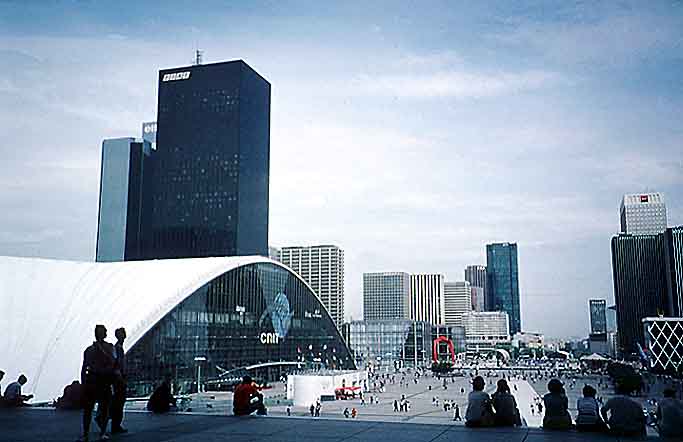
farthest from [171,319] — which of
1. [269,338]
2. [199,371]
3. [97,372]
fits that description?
[97,372]

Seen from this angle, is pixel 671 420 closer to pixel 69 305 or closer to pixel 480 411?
pixel 480 411

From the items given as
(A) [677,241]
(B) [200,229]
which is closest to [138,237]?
(B) [200,229]

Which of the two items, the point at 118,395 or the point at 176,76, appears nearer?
the point at 118,395

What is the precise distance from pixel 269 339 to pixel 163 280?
622 inches

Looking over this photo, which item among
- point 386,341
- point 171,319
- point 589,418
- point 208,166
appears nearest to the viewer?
point 589,418

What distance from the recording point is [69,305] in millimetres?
47031

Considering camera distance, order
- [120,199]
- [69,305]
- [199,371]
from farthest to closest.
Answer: [120,199] < [199,371] < [69,305]

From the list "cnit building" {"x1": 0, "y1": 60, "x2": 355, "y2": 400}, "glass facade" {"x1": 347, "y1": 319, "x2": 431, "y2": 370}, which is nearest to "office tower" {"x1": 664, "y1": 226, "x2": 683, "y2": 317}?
"glass facade" {"x1": 347, "y1": 319, "x2": 431, "y2": 370}

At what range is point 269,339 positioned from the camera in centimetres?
6662

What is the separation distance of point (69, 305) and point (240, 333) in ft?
57.0

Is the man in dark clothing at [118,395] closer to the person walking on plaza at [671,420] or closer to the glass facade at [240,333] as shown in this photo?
the person walking on plaza at [671,420]

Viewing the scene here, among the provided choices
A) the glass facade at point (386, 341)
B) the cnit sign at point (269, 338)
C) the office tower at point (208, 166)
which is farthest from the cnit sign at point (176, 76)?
the cnit sign at point (269, 338)

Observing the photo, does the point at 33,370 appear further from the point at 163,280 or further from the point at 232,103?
the point at 232,103

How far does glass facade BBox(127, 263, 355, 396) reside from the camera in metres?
48.9
